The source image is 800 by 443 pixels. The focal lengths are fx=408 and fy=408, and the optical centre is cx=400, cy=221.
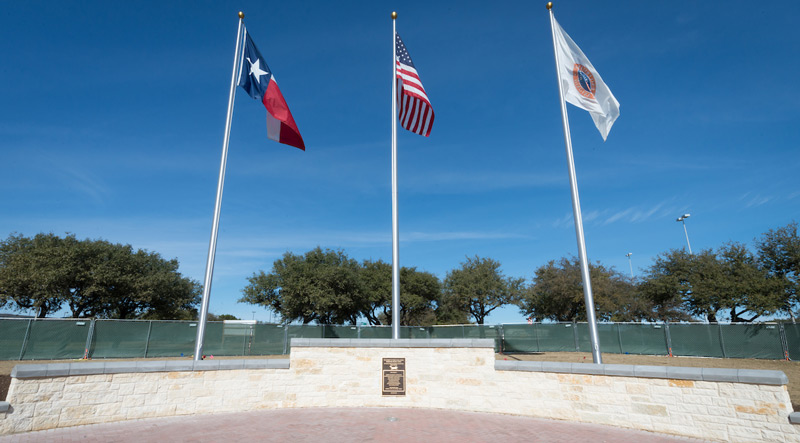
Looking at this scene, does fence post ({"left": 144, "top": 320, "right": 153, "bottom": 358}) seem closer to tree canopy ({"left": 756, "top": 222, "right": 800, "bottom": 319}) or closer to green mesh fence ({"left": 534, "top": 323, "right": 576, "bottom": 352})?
green mesh fence ({"left": 534, "top": 323, "right": 576, "bottom": 352})

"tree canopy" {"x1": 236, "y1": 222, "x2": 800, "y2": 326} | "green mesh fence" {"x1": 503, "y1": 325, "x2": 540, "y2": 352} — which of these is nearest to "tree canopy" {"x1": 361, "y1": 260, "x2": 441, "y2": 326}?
"tree canopy" {"x1": 236, "y1": 222, "x2": 800, "y2": 326}

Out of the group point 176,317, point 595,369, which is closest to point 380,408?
point 595,369

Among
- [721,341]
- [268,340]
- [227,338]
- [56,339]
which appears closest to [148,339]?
[56,339]

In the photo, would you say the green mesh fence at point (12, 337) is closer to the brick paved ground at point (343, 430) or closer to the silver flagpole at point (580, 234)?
the brick paved ground at point (343, 430)

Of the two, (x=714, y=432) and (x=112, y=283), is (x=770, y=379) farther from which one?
(x=112, y=283)

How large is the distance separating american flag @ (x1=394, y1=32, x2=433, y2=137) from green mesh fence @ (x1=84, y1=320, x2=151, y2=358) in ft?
57.4

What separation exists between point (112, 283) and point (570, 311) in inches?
1690

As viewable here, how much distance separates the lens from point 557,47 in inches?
453

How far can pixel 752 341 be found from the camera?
21.3m

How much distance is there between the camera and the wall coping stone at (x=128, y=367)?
767 centimetres

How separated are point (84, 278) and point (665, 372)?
39716 mm

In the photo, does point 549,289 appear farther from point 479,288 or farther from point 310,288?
point 310,288

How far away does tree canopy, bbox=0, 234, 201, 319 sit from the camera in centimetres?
3161

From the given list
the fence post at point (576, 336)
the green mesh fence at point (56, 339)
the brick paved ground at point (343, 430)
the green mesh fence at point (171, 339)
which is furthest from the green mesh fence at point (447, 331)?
the green mesh fence at point (56, 339)
